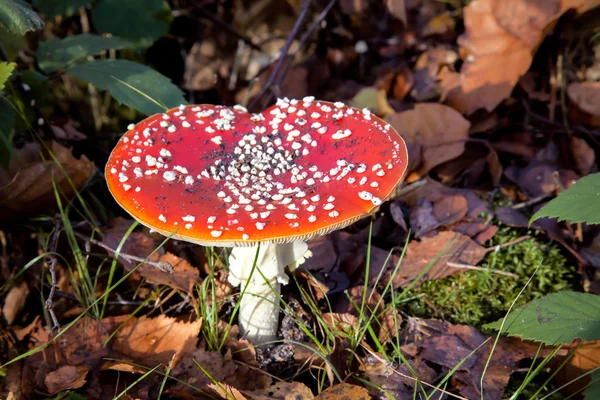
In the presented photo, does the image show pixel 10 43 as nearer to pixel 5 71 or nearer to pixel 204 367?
pixel 5 71

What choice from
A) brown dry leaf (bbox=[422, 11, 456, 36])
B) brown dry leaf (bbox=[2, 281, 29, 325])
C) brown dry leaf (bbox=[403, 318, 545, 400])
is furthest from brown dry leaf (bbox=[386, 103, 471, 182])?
brown dry leaf (bbox=[2, 281, 29, 325])

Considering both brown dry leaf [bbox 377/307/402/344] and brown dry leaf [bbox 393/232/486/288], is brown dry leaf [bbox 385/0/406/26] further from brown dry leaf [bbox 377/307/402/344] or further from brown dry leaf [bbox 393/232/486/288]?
brown dry leaf [bbox 377/307/402/344]

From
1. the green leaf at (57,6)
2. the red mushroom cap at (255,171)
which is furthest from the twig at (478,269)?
the green leaf at (57,6)

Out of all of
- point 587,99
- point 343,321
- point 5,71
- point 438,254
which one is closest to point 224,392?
point 343,321

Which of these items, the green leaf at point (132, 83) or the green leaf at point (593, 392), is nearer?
the green leaf at point (593, 392)

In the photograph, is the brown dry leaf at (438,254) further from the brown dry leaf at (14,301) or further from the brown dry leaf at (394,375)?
the brown dry leaf at (14,301)

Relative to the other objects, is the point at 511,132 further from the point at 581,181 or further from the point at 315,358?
the point at 315,358
